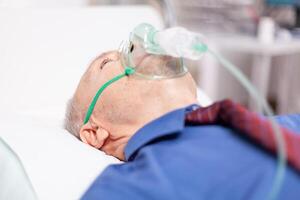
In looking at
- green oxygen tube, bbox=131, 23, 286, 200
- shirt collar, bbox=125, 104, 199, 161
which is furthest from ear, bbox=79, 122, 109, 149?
green oxygen tube, bbox=131, 23, 286, 200

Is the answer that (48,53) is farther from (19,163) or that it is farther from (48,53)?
(19,163)

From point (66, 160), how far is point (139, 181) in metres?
0.28

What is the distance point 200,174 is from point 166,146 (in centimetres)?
10

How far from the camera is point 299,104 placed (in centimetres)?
331

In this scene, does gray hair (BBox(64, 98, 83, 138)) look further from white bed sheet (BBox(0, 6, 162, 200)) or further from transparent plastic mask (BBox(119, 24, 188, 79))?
transparent plastic mask (BBox(119, 24, 188, 79))

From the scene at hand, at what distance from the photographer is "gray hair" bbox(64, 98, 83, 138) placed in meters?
1.19

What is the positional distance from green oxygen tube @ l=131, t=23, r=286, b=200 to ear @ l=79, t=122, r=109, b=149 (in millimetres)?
242

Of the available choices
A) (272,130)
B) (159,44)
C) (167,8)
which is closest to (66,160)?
(159,44)

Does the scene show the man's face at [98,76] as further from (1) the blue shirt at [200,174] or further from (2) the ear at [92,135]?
(1) the blue shirt at [200,174]

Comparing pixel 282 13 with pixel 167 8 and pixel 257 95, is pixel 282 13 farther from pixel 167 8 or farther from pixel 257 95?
pixel 257 95

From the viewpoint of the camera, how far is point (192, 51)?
2.93 ft

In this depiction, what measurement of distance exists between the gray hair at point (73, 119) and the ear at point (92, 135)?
0.13ft

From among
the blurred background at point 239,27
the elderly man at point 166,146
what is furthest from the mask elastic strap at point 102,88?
the blurred background at point 239,27

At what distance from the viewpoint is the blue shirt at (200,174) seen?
0.81 metres
